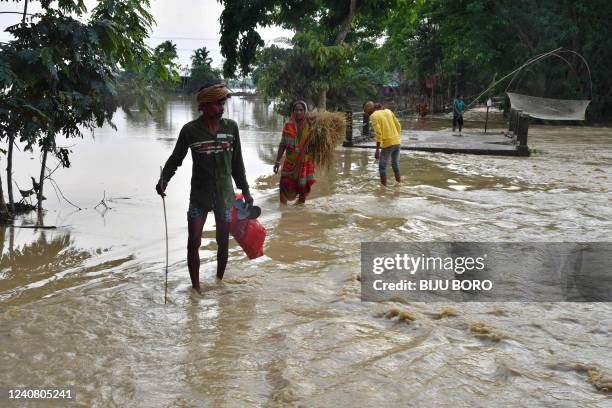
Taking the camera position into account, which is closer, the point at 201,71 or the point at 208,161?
the point at 208,161

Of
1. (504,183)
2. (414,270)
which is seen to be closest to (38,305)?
(414,270)

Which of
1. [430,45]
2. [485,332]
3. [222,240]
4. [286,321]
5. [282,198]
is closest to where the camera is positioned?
[485,332]

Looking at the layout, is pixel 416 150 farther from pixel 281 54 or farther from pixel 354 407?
pixel 354 407

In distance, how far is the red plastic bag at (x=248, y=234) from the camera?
524cm

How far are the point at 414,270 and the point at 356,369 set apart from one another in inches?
91.1

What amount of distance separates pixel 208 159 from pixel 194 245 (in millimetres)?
680

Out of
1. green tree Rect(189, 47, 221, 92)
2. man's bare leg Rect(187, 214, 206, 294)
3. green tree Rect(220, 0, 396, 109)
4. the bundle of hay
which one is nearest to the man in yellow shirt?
the bundle of hay

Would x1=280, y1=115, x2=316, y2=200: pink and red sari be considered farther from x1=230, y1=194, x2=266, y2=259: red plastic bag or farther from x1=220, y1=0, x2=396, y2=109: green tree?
x1=220, y1=0, x2=396, y2=109: green tree

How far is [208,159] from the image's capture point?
4.72 metres

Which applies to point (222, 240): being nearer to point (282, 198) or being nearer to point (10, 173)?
point (282, 198)

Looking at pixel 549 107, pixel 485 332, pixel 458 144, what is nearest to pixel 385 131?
pixel 485 332

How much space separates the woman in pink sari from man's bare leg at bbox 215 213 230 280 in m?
3.05

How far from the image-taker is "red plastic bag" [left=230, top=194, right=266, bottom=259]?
5.24 meters

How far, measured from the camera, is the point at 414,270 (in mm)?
5766
